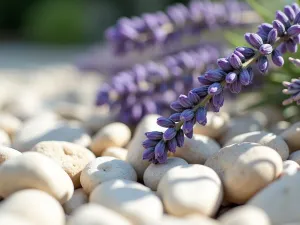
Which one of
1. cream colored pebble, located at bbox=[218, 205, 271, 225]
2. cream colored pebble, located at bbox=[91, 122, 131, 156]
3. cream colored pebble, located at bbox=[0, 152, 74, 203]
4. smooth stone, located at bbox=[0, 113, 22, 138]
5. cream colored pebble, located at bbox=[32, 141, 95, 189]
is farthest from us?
smooth stone, located at bbox=[0, 113, 22, 138]

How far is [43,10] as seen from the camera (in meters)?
4.27

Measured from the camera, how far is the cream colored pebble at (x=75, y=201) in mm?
593

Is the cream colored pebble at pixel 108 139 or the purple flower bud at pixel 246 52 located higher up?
the purple flower bud at pixel 246 52

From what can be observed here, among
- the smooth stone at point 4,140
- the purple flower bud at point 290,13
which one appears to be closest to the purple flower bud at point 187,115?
the purple flower bud at point 290,13

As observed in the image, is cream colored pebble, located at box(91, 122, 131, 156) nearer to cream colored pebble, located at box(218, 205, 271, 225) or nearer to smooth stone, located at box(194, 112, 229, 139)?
smooth stone, located at box(194, 112, 229, 139)

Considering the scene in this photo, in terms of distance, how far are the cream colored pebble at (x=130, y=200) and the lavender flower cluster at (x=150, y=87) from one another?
36 centimetres

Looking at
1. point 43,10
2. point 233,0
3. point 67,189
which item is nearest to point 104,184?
point 67,189

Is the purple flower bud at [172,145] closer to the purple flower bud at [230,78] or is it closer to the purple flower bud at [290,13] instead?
the purple flower bud at [230,78]

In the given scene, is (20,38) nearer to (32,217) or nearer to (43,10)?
(43,10)

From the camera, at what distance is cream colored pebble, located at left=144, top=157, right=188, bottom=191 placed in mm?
631

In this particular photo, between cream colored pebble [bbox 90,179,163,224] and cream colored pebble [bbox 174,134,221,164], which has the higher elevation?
cream colored pebble [bbox 90,179,163,224]

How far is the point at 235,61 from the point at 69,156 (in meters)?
0.24

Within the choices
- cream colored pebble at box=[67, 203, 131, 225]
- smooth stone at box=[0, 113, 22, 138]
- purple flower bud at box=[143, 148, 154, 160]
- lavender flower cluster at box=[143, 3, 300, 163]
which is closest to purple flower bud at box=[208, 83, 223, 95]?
lavender flower cluster at box=[143, 3, 300, 163]

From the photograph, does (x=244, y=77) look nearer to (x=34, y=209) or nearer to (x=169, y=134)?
(x=169, y=134)
